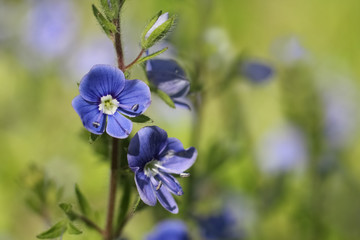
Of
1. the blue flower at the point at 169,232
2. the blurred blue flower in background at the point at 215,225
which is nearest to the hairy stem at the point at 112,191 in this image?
the blue flower at the point at 169,232

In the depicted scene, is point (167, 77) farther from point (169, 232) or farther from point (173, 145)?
point (169, 232)

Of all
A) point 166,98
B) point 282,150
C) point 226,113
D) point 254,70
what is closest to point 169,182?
point 166,98

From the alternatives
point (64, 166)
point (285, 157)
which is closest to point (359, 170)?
point (285, 157)

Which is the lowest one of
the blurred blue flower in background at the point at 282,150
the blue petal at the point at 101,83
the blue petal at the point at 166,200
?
the blurred blue flower in background at the point at 282,150

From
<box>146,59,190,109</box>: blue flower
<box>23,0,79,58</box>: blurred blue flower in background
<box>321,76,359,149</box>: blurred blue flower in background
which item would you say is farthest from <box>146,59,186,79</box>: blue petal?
<box>23,0,79,58</box>: blurred blue flower in background

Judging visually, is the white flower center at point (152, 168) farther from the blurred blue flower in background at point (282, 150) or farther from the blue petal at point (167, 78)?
the blurred blue flower in background at point (282, 150)

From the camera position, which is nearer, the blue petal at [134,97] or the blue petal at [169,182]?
the blue petal at [134,97]

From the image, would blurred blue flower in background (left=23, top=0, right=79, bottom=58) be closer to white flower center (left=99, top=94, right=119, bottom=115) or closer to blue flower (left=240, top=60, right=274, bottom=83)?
blue flower (left=240, top=60, right=274, bottom=83)
